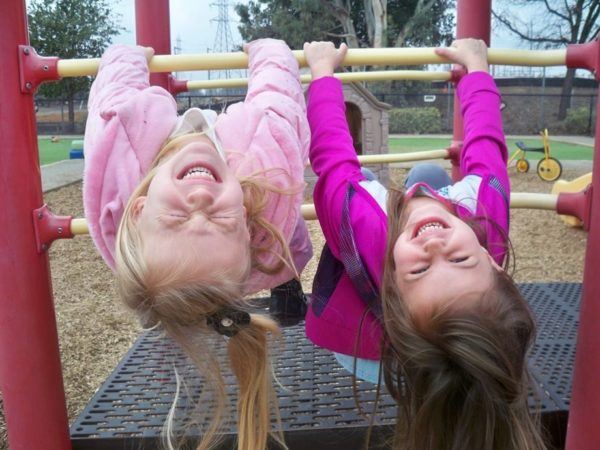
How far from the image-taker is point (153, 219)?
912mm

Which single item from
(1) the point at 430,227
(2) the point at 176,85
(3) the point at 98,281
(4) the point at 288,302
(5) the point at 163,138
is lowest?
(3) the point at 98,281

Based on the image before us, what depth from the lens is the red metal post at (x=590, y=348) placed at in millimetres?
996

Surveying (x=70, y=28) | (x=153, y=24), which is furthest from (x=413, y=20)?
(x=153, y=24)

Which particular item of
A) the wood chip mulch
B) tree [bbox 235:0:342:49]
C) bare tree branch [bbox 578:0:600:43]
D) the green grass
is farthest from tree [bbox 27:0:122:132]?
bare tree branch [bbox 578:0:600:43]

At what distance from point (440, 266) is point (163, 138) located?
0.55 meters

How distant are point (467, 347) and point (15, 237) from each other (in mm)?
802

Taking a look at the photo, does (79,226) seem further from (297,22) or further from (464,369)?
(297,22)

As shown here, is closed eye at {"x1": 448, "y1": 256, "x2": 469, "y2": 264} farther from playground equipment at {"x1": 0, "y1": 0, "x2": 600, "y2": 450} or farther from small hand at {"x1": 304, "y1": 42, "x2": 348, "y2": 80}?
small hand at {"x1": 304, "y1": 42, "x2": 348, "y2": 80}

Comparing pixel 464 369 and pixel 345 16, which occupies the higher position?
pixel 345 16

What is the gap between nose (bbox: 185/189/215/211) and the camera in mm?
901

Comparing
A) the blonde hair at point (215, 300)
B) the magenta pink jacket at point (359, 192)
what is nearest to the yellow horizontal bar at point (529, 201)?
the magenta pink jacket at point (359, 192)

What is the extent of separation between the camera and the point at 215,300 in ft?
3.00

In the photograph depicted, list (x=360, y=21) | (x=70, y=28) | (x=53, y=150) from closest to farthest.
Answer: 1. (x=70, y=28)
2. (x=53, y=150)
3. (x=360, y=21)

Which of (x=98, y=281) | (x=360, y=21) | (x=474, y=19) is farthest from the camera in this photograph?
(x=360, y=21)
